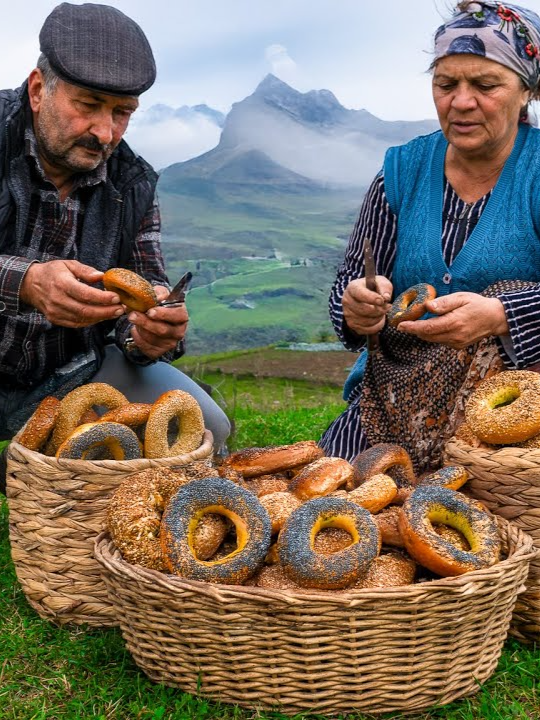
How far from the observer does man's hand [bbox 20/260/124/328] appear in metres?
3.17

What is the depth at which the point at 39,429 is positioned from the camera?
316 centimetres

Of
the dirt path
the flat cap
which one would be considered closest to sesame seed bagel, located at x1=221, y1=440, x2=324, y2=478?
the flat cap

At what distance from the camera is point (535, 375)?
9.68 ft

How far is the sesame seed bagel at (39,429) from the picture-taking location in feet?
10.3

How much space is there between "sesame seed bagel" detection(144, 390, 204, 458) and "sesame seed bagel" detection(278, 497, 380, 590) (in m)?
0.73

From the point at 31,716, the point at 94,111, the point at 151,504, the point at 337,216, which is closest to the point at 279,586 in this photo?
the point at 151,504

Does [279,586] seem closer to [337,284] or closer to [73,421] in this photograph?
[73,421]

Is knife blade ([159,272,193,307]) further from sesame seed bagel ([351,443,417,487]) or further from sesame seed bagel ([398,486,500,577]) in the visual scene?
sesame seed bagel ([398,486,500,577])

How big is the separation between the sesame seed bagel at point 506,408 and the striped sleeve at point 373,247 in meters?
1.03

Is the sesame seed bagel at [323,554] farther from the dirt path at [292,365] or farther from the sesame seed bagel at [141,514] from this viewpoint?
the dirt path at [292,365]

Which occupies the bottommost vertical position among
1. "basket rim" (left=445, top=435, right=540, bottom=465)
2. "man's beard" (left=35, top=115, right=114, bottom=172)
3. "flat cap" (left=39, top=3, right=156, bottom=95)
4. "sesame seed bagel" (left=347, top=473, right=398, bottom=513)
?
"sesame seed bagel" (left=347, top=473, right=398, bottom=513)

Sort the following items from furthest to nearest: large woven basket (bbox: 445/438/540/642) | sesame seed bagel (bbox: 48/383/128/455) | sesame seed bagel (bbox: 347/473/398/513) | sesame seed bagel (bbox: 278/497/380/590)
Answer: sesame seed bagel (bbox: 48/383/128/455) < sesame seed bagel (bbox: 347/473/398/513) < large woven basket (bbox: 445/438/540/642) < sesame seed bagel (bbox: 278/497/380/590)

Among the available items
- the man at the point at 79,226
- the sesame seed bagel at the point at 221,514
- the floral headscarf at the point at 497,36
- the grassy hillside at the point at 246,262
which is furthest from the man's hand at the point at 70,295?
the grassy hillside at the point at 246,262

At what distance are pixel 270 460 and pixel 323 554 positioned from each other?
0.79 m
